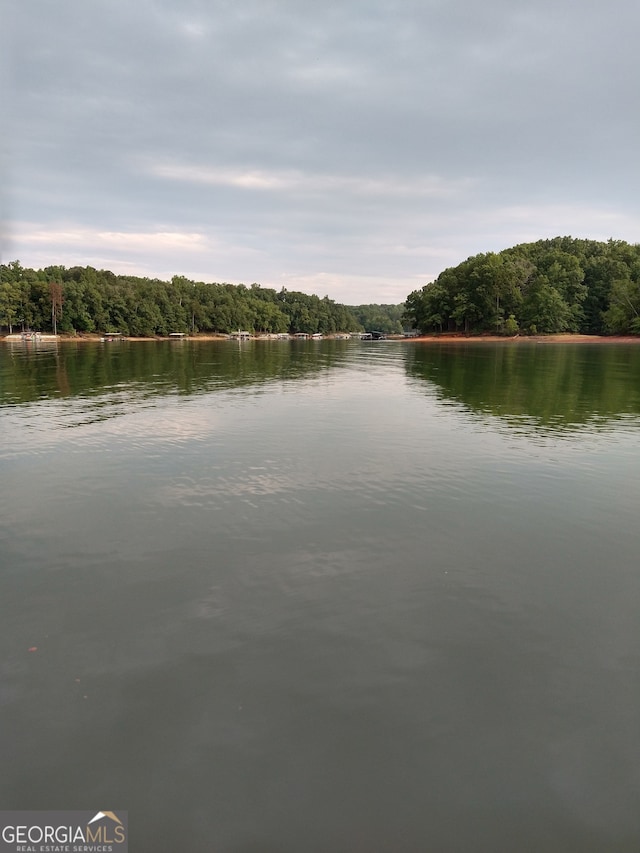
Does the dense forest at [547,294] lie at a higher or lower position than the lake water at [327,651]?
higher

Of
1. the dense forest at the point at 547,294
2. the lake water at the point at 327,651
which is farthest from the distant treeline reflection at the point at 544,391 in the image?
the dense forest at the point at 547,294

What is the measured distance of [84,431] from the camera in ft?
79.0

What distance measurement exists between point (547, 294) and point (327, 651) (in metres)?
170

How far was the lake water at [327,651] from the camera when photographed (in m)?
5.57

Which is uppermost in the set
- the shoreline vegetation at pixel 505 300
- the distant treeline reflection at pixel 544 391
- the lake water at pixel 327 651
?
the shoreline vegetation at pixel 505 300

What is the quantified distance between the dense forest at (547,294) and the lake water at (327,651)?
510 feet

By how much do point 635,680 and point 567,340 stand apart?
158641mm

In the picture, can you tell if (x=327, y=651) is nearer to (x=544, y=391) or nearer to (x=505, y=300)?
(x=544, y=391)

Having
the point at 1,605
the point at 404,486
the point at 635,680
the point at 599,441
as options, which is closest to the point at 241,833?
the point at 635,680

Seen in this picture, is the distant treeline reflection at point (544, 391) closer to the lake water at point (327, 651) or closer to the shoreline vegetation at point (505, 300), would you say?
the lake water at point (327, 651)

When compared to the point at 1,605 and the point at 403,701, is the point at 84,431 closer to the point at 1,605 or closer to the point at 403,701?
the point at 1,605

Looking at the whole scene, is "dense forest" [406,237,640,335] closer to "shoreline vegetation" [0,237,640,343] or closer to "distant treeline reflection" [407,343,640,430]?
"shoreline vegetation" [0,237,640,343]

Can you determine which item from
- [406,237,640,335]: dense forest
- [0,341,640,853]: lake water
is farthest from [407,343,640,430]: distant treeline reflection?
[406,237,640,335]: dense forest

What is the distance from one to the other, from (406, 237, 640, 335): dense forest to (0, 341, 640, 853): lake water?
510 ft
